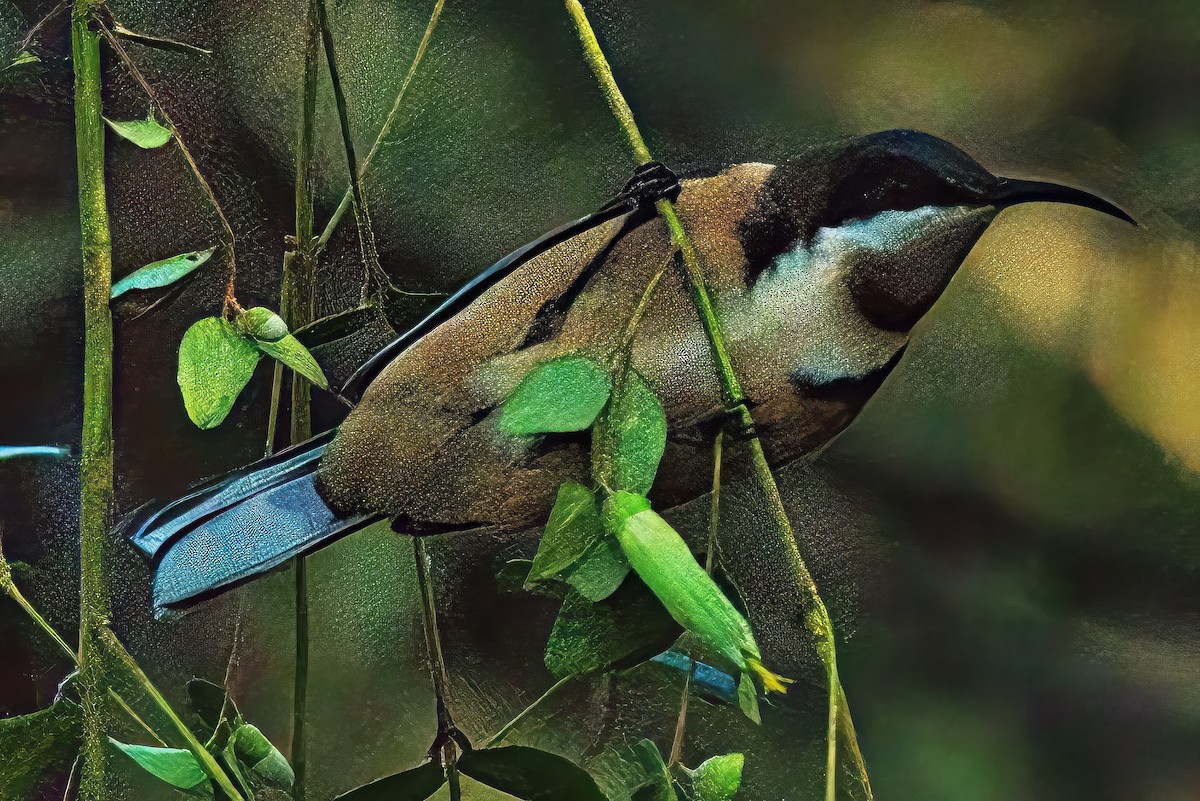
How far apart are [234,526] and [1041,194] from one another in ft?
1.90

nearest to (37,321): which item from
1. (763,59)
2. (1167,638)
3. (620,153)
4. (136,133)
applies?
(136,133)

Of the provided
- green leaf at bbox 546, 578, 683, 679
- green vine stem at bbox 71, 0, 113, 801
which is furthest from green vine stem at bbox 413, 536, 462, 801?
green vine stem at bbox 71, 0, 113, 801

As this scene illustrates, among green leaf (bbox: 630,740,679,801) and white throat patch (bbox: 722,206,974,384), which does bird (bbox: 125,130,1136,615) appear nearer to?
white throat patch (bbox: 722,206,974,384)

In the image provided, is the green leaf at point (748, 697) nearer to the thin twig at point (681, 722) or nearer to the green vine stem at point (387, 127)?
the thin twig at point (681, 722)

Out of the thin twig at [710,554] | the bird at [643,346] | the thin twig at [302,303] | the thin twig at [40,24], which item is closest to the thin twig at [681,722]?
the thin twig at [710,554]

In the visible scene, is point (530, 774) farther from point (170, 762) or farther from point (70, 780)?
point (70, 780)

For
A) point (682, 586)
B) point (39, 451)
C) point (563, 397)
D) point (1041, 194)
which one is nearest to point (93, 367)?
point (39, 451)

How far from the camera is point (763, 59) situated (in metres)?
0.63

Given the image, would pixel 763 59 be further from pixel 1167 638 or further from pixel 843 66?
pixel 1167 638

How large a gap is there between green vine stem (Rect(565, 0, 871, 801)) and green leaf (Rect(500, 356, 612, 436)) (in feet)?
0.25

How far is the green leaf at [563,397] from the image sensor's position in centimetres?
52

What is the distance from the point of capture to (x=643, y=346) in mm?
639

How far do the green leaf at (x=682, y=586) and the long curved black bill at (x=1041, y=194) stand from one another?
35cm

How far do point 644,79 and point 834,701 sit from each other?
0.41 meters
